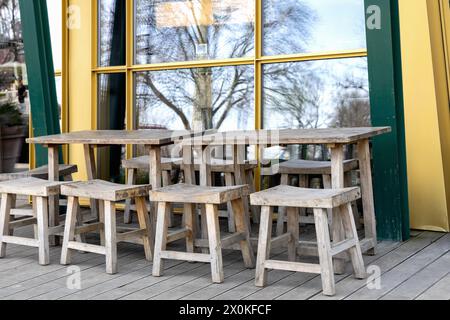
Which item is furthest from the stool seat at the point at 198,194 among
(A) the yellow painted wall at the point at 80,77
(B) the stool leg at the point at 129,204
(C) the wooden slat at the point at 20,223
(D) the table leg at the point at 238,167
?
(A) the yellow painted wall at the point at 80,77

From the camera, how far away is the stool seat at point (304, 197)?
3209 millimetres

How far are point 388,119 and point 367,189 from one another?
54 cm

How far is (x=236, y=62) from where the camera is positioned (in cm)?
540

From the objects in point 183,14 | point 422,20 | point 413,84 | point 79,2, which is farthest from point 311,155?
point 79,2

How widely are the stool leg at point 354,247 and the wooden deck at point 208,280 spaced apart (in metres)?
0.07

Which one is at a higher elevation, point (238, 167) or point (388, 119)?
point (388, 119)

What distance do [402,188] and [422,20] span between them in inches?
49.3

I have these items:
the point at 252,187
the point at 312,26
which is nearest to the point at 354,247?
the point at 252,187

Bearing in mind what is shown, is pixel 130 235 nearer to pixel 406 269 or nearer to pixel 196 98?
pixel 406 269

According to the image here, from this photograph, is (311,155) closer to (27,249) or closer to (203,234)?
(203,234)

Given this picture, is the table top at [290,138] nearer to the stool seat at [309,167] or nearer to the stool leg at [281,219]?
the stool seat at [309,167]

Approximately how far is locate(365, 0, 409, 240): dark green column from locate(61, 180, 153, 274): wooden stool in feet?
5.19

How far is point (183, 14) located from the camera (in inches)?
223

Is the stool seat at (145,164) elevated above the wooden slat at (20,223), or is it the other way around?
the stool seat at (145,164)
